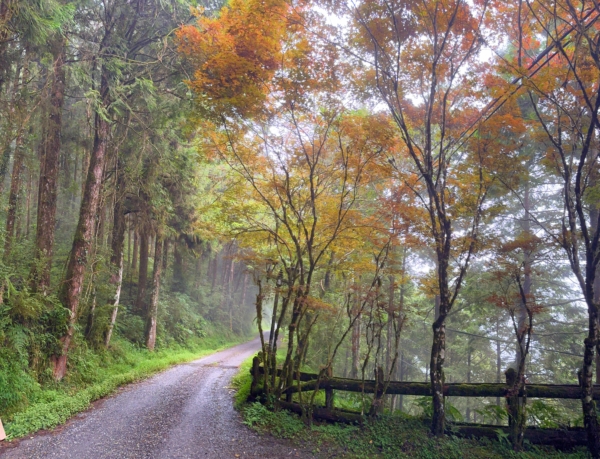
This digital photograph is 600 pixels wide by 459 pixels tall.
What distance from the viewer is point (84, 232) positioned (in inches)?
347

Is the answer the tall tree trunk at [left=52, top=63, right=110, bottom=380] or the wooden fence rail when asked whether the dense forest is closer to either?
the tall tree trunk at [left=52, top=63, right=110, bottom=380]

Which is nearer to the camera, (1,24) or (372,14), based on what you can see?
(1,24)

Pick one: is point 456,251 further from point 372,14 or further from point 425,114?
point 372,14

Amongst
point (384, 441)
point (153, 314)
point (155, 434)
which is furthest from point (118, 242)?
point (384, 441)

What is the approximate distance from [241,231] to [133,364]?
632cm

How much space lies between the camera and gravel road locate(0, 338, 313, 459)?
5012 mm

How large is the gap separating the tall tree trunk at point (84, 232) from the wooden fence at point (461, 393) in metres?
4.45

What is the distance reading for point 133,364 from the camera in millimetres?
10898

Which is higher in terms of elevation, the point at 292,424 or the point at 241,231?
the point at 241,231

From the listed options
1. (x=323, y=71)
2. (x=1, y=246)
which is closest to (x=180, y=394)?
(x=1, y=246)

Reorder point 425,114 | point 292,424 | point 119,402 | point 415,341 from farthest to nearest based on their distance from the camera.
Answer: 1. point 415,341
2. point 119,402
3. point 425,114
4. point 292,424

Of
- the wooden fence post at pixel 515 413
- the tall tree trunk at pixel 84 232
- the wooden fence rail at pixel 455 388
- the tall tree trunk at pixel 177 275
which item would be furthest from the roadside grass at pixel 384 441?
the tall tree trunk at pixel 177 275

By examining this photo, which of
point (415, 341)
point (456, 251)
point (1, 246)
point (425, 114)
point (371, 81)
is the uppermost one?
point (371, 81)

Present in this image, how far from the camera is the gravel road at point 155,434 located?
16.4 ft
